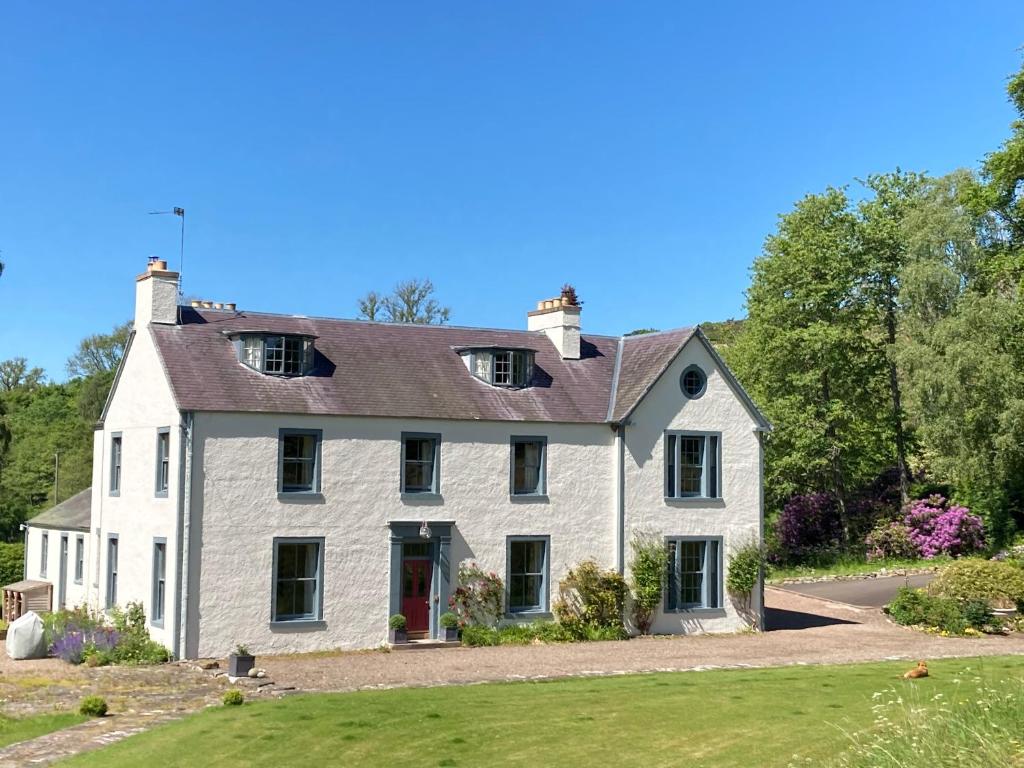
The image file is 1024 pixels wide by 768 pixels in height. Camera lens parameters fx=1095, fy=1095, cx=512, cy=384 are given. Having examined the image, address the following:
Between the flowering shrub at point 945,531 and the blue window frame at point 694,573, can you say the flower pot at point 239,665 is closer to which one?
Answer: the blue window frame at point 694,573

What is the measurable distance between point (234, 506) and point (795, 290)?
106ft

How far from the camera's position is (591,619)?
104ft

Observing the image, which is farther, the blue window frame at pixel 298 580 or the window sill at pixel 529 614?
the window sill at pixel 529 614

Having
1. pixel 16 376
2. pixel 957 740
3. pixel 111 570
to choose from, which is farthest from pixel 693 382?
pixel 16 376

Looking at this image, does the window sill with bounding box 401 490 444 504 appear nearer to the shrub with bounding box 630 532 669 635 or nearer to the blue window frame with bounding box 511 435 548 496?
the blue window frame with bounding box 511 435 548 496

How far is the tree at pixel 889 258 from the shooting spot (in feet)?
168

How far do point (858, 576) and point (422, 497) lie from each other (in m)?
23.8

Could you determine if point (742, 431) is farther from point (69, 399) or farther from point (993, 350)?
point (69, 399)

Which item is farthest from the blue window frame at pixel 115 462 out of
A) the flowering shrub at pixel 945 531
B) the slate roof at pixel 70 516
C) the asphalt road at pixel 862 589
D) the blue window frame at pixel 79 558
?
the flowering shrub at pixel 945 531

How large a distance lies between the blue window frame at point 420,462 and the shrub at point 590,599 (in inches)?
194

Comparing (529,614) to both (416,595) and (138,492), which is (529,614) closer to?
(416,595)

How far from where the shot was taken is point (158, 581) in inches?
1131

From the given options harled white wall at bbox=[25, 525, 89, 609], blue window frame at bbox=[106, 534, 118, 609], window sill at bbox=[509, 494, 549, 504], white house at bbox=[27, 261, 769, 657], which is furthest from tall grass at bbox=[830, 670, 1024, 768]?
harled white wall at bbox=[25, 525, 89, 609]

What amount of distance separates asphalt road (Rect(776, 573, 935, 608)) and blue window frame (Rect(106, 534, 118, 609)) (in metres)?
24.9
